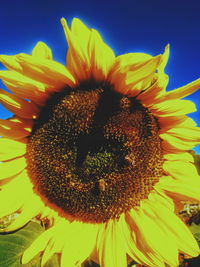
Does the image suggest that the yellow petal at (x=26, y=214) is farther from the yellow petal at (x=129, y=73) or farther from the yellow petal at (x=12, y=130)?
the yellow petal at (x=129, y=73)

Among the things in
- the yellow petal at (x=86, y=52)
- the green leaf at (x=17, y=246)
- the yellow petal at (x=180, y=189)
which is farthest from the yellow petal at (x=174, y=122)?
the green leaf at (x=17, y=246)

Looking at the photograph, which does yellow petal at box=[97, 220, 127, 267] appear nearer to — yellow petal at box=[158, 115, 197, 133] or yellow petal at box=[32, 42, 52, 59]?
yellow petal at box=[158, 115, 197, 133]

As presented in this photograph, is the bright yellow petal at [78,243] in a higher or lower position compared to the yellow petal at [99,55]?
lower

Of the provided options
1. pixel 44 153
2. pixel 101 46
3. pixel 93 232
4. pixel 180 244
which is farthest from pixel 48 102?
pixel 180 244

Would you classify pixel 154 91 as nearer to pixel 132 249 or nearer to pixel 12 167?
pixel 132 249

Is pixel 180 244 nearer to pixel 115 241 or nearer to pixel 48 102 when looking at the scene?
pixel 115 241

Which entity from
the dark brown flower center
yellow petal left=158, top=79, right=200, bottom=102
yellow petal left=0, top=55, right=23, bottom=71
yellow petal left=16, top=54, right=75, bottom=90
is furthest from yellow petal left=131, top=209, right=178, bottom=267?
yellow petal left=0, top=55, right=23, bottom=71
